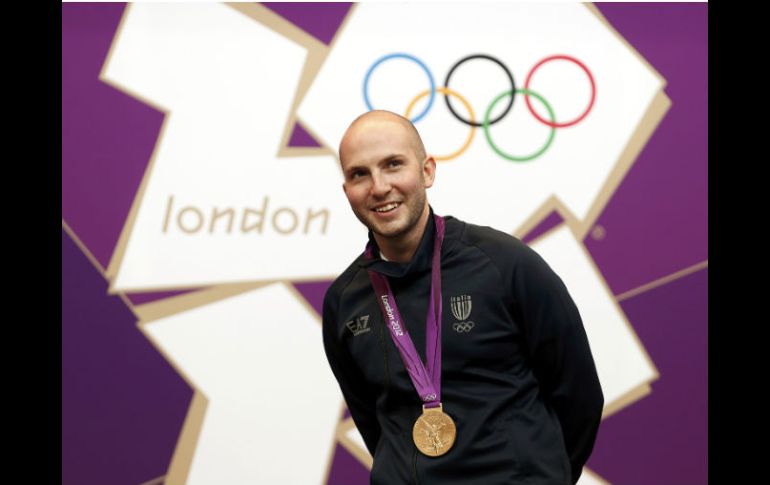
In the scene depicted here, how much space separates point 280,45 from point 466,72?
818 mm

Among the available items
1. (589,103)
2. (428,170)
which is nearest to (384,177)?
(428,170)

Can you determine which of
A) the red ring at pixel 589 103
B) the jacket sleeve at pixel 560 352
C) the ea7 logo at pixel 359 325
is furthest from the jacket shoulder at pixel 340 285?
the red ring at pixel 589 103

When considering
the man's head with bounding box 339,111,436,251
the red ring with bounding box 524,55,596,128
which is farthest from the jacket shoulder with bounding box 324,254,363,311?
the red ring with bounding box 524,55,596,128

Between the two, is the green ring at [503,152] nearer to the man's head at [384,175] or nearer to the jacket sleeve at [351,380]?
the jacket sleeve at [351,380]

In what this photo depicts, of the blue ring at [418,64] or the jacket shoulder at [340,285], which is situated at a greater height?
the blue ring at [418,64]

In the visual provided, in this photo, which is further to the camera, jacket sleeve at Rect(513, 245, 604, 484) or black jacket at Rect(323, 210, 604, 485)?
jacket sleeve at Rect(513, 245, 604, 484)

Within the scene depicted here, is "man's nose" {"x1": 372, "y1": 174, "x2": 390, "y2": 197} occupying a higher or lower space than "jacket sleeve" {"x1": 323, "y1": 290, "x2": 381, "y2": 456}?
higher

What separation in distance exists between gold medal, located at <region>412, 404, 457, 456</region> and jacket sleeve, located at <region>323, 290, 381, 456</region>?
32 cm

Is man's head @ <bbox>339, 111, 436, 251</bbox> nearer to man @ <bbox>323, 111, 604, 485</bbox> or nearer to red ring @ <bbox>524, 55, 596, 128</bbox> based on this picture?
man @ <bbox>323, 111, 604, 485</bbox>

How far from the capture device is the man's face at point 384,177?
6.17 feet

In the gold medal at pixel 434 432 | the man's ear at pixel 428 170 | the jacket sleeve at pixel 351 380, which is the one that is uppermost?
the man's ear at pixel 428 170

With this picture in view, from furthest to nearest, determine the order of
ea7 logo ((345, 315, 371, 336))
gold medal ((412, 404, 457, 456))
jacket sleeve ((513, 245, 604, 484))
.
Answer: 1. ea7 logo ((345, 315, 371, 336))
2. jacket sleeve ((513, 245, 604, 484))
3. gold medal ((412, 404, 457, 456))

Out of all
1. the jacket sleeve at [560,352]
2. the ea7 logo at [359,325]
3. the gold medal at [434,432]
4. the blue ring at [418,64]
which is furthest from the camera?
the blue ring at [418,64]

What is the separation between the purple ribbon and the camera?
1.86 m
